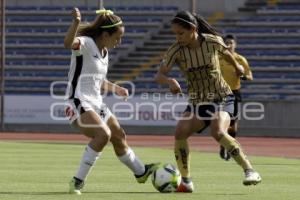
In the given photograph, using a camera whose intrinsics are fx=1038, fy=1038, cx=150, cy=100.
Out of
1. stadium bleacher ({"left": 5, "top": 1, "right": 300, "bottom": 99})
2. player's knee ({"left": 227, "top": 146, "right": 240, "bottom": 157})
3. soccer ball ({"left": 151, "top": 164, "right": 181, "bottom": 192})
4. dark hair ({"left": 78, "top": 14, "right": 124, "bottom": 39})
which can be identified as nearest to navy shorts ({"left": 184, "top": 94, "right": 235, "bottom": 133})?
player's knee ({"left": 227, "top": 146, "right": 240, "bottom": 157})

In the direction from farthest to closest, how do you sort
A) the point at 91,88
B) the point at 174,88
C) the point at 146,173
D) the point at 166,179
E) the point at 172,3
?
the point at 172,3 → the point at 146,173 → the point at 166,179 → the point at 91,88 → the point at 174,88

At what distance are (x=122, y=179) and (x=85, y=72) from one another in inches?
110

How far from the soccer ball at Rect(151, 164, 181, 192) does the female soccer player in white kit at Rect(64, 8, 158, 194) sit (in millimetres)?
604

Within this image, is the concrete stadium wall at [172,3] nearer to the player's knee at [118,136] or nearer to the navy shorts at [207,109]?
the navy shorts at [207,109]

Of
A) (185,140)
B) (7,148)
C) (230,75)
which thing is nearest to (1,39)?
(7,148)

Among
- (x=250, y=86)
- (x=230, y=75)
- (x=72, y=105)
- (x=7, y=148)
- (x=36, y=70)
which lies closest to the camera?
(x=72, y=105)

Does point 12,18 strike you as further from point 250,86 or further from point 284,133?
point 284,133

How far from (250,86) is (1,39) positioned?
9.48 m

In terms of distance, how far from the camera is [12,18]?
4491cm

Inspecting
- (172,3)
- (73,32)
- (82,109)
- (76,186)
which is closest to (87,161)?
(76,186)

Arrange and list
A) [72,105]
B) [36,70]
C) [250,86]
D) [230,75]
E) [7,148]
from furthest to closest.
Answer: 1. [36,70]
2. [250,86]
3. [7,148]
4. [230,75]
5. [72,105]

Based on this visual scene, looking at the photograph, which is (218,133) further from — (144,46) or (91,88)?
(144,46)

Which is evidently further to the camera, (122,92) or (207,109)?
(207,109)

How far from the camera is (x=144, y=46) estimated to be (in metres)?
42.3
